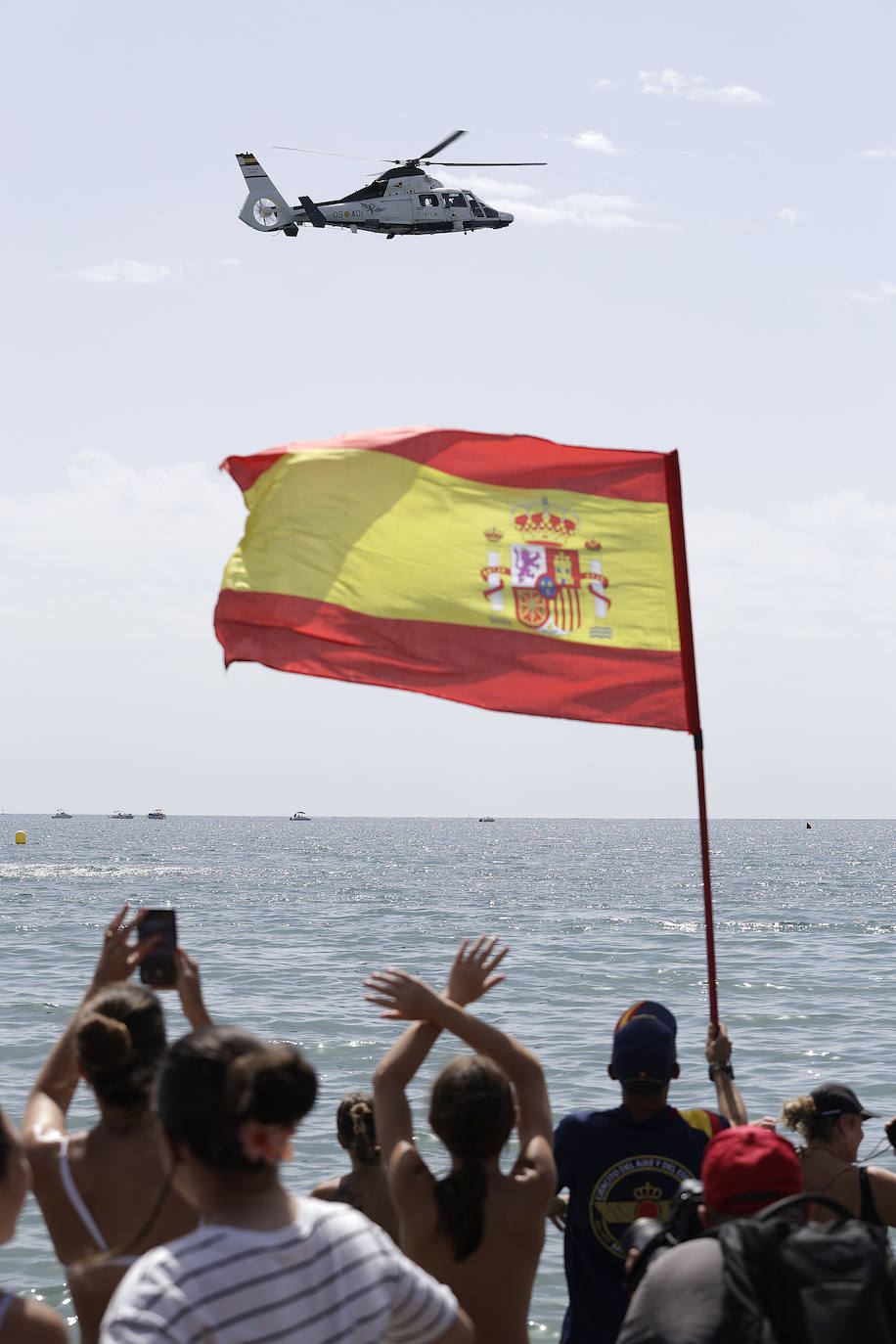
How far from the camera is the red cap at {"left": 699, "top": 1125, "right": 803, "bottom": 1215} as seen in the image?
123 inches

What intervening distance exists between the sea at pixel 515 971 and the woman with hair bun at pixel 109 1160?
5761 mm

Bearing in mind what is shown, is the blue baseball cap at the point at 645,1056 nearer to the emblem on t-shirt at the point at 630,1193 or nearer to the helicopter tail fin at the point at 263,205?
the emblem on t-shirt at the point at 630,1193

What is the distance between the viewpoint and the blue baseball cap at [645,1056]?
14.5 feet

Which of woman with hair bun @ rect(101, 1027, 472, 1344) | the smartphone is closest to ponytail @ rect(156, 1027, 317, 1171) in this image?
woman with hair bun @ rect(101, 1027, 472, 1344)

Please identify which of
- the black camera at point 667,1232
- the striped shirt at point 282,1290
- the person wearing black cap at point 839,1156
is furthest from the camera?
the person wearing black cap at point 839,1156

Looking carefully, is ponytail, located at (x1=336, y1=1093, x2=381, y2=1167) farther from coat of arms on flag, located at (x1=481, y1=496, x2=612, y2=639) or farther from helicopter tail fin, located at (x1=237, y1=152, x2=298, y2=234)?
helicopter tail fin, located at (x1=237, y1=152, x2=298, y2=234)

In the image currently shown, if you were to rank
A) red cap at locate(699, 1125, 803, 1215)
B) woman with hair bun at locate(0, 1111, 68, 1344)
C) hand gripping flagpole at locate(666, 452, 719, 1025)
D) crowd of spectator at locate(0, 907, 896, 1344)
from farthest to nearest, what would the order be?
hand gripping flagpole at locate(666, 452, 719, 1025) → red cap at locate(699, 1125, 803, 1215) → woman with hair bun at locate(0, 1111, 68, 1344) → crowd of spectator at locate(0, 907, 896, 1344)

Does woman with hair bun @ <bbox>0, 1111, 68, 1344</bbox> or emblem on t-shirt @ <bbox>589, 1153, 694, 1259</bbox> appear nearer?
woman with hair bun @ <bbox>0, 1111, 68, 1344</bbox>

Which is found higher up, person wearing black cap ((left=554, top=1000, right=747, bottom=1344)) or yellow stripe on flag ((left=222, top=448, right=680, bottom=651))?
yellow stripe on flag ((left=222, top=448, right=680, bottom=651))

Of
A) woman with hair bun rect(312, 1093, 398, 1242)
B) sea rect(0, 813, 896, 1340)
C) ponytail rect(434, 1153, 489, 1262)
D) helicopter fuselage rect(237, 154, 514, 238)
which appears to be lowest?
sea rect(0, 813, 896, 1340)

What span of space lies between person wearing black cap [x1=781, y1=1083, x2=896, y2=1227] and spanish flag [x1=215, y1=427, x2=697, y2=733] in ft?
5.19

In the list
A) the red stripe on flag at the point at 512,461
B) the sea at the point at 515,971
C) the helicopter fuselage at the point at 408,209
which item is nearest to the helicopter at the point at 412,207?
the helicopter fuselage at the point at 408,209

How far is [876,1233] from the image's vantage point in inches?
114

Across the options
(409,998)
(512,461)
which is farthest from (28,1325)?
(512,461)
